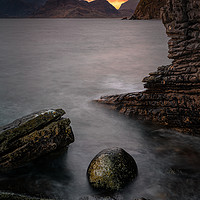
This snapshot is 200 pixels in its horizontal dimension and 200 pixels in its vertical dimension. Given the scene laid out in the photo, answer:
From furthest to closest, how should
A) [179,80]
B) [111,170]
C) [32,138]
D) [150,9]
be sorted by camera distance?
[150,9] < [179,80] < [32,138] < [111,170]

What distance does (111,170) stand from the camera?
5.19 m

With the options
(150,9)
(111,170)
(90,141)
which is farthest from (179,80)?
(150,9)

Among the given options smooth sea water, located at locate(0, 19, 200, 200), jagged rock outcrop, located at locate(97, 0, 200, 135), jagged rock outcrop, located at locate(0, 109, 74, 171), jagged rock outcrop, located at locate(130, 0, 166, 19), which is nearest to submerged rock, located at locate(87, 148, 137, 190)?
smooth sea water, located at locate(0, 19, 200, 200)

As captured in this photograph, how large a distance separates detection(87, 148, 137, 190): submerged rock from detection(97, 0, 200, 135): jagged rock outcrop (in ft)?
10.7

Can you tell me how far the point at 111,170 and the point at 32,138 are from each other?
200cm

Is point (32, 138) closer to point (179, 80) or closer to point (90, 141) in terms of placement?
point (90, 141)

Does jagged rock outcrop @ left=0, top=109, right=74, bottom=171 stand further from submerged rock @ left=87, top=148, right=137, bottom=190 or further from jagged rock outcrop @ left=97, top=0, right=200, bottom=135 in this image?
jagged rock outcrop @ left=97, top=0, right=200, bottom=135

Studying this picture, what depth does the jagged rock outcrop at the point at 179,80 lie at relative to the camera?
25.9ft

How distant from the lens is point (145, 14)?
121m

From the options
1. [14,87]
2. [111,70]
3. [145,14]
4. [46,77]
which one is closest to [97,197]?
[14,87]

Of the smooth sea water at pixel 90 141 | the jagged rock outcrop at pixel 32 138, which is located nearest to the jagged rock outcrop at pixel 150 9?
the smooth sea water at pixel 90 141

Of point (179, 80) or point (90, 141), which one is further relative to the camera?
point (179, 80)

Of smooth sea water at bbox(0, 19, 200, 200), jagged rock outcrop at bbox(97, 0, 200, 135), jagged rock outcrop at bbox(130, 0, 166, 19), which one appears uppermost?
jagged rock outcrop at bbox(130, 0, 166, 19)

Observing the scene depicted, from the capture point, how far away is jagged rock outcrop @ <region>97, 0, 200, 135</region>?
7.90 m
